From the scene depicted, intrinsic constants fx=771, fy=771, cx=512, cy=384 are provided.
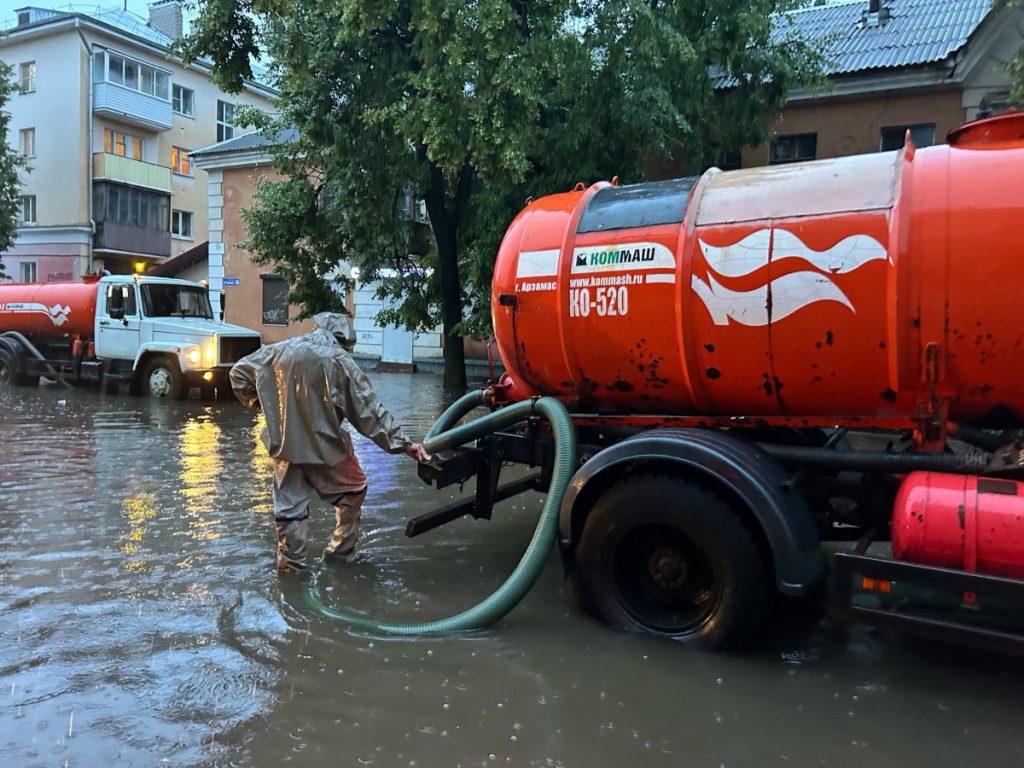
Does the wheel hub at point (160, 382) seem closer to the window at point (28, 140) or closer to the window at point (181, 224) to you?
the window at point (181, 224)

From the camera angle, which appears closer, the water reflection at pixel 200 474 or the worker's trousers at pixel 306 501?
the worker's trousers at pixel 306 501

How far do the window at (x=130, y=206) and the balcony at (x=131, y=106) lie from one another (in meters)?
2.75

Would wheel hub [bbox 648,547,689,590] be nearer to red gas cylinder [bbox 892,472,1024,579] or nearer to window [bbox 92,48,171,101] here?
red gas cylinder [bbox 892,472,1024,579]

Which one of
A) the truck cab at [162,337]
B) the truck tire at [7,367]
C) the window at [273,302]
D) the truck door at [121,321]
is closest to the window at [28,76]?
the window at [273,302]

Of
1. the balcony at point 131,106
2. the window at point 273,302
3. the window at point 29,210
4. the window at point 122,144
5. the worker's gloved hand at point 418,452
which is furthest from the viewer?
the window at point 29,210

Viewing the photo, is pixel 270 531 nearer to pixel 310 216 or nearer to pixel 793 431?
pixel 793 431

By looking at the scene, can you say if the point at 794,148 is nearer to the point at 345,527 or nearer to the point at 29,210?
the point at 345,527

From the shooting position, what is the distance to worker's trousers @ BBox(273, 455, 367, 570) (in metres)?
5.13

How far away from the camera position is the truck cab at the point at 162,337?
1465cm

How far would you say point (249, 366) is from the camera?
513 cm

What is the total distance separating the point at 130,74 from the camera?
104ft

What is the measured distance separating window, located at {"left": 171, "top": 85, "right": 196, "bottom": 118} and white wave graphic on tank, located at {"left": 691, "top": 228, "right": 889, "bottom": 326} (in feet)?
118

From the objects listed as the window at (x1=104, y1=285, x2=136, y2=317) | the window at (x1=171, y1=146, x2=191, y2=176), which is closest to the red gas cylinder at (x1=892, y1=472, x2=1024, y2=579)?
the window at (x1=104, y1=285, x2=136, y2=317)

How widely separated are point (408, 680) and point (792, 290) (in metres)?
2.65
